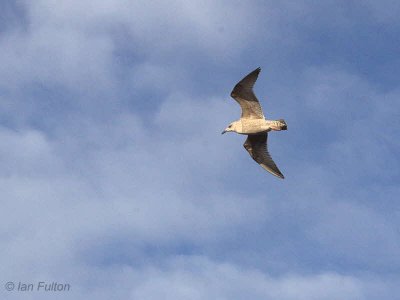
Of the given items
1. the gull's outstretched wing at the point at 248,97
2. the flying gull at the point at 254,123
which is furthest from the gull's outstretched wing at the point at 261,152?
the gull's outstretched wing at the point at 248,97

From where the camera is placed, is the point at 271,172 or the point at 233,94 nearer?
the point at 233,94

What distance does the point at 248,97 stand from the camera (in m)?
48.6

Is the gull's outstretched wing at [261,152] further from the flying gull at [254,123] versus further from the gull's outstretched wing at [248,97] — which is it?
the gull's outstretched wing at [248,97]

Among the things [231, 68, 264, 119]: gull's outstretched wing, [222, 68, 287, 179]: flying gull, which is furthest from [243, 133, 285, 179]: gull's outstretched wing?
[231, 68, 264, 119]: gull's outstretched wing

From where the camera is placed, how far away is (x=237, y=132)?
5062 centimetres

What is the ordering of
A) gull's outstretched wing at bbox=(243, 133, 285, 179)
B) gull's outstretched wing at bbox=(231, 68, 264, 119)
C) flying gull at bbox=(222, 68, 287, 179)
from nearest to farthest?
gull's outstretched wing at bbox=(231, 68, 264, 119) < flying gull at bbox=(222, 68, 287, 179) < gull's outstretched wing at bbox=(243, 133, 285, 179)

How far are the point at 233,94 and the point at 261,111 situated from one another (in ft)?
6.74

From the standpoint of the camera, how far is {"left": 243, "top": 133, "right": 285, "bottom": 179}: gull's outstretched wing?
5191 centimetres

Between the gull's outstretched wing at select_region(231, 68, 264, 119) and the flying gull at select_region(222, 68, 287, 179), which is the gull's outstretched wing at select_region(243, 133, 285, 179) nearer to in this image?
the flying gull at select_region(222, 68, 287, 179)

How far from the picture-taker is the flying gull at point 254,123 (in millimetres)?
48156

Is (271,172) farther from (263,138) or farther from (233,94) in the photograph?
(233,94)

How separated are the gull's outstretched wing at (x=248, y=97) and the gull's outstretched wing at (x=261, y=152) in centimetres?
278

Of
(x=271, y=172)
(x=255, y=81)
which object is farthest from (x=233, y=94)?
(x=271, y=172)

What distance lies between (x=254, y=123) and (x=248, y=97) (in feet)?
5.84
